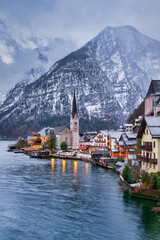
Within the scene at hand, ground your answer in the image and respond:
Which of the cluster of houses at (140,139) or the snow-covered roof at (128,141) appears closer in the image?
the cluster of houses at (140,139)

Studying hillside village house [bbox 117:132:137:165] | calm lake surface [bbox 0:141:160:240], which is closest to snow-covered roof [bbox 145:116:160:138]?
calm lake surface [bbox 0:141:160:240]

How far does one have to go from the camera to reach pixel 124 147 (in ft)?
306

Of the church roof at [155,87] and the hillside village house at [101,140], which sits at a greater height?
the church roof at [155,87]

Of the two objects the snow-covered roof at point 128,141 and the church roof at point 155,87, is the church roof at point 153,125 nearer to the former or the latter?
the snow-covered roof at point 128,141

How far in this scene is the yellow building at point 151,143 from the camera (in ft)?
155

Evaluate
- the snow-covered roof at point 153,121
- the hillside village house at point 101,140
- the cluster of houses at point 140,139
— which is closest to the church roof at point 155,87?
the cluster of houses at point 140,139

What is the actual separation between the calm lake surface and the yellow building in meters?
7.08

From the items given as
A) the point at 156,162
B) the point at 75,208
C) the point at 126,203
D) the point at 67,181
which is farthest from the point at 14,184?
the point at 156,162

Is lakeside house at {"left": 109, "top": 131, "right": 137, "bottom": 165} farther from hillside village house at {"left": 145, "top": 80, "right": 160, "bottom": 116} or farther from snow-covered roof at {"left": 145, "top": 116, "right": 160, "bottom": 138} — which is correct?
snow-covered roof at {"left": 145, "top": 116, "right": 160, "bottom": 138}

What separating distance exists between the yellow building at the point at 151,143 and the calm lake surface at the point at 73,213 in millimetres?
7085

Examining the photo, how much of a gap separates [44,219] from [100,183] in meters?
25.3

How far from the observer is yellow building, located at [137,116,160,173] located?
47.4 meters

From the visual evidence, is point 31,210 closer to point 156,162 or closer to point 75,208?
point 75,208

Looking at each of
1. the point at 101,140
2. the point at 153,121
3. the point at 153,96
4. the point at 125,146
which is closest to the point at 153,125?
the point at 153,121
